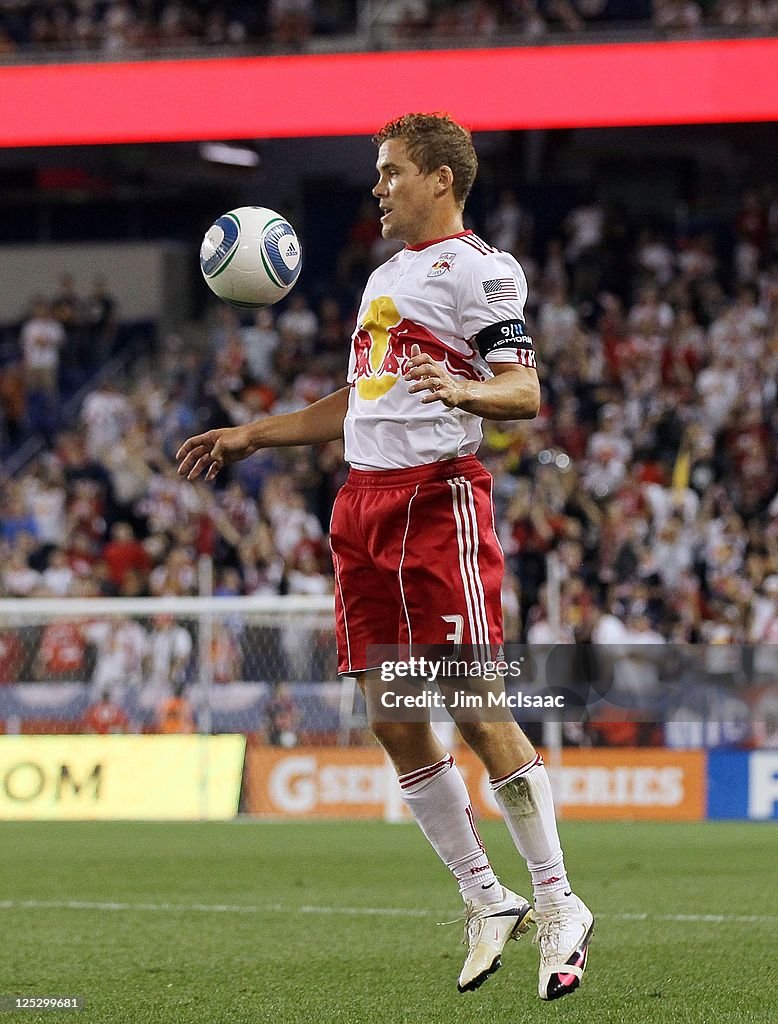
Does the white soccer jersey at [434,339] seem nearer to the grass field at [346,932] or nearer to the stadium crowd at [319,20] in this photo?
the grass field at [346,932]

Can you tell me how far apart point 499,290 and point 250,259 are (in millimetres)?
890

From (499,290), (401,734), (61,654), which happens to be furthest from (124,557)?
(499,290)

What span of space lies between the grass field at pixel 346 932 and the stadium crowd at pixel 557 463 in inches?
142

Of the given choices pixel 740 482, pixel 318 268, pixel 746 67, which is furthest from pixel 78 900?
pixel 318 268

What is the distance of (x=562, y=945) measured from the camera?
4578 mm

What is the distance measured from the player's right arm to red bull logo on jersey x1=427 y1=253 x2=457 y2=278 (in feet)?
1.49

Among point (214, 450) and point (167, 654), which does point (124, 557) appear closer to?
point (167, 654)

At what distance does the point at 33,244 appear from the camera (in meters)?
23.7

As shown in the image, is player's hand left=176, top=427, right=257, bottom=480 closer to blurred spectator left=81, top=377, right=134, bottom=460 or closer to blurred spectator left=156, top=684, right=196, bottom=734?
blurred spectator left=156, top=684, right=196, bottom=734

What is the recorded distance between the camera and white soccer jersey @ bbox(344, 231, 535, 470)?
4.74m

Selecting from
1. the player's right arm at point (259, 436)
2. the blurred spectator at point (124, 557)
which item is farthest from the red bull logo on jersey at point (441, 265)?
the blurred spectator at point (124, 557)

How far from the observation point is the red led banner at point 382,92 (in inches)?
719

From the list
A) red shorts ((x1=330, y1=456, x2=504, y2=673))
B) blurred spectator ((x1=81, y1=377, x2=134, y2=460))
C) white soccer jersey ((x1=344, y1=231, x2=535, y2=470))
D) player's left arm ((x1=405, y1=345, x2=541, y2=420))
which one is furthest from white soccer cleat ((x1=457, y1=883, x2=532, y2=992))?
blurred spectator ((x1=81, y1=377, x2=134, y2=460))

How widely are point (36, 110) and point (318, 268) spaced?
4.32m
